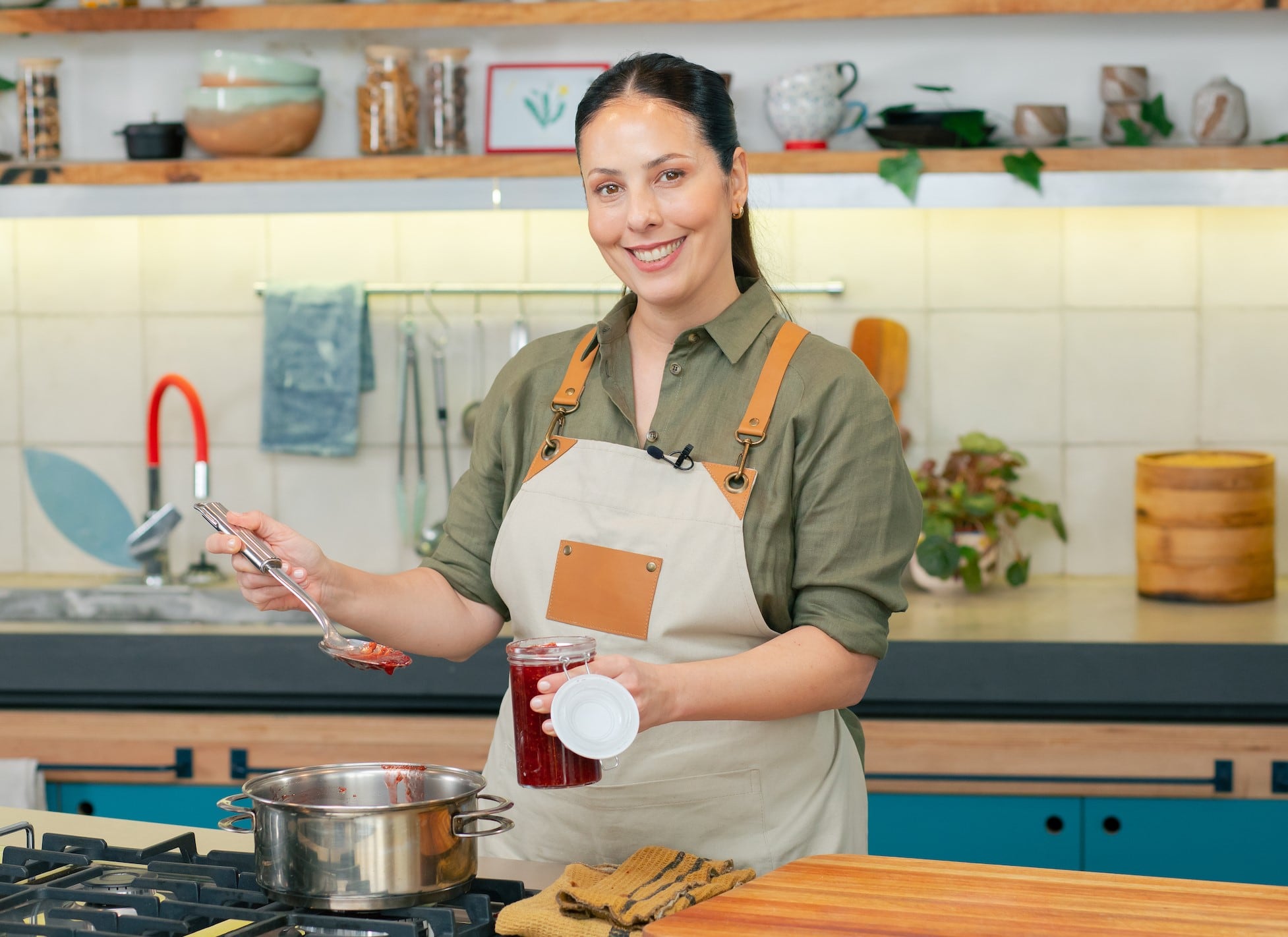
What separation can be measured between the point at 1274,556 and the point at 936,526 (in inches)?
25.6

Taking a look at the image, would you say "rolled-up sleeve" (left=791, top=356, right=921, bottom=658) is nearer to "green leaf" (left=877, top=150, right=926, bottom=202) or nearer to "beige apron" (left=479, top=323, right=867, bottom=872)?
"beige apron" (left=479, top=323, right=867, bottom=872)

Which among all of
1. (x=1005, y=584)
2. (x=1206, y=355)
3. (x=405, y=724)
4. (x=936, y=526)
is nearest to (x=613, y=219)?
(x=405, y=724)

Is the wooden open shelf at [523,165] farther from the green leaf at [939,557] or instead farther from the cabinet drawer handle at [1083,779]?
the cabinet drawer handle at [1083,779]

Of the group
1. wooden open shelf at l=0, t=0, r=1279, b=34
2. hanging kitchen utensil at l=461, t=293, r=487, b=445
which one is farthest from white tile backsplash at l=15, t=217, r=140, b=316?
hanging kitchen utensil at l=461, t=293, r=487, b=445

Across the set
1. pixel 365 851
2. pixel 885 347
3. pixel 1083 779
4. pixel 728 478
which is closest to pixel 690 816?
pixel 728 478

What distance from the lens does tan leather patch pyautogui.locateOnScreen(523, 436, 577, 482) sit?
149cm

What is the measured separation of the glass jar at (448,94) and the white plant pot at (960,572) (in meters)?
1.21

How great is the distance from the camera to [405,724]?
236cm

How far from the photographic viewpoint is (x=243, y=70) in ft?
8.89

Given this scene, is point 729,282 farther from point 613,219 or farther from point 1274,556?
point 1274,556

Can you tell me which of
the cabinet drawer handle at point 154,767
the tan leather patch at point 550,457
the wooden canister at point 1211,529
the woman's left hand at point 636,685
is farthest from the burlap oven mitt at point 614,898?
the wooden canister at point 1211,529

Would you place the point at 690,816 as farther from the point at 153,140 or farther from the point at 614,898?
the point at 153,140

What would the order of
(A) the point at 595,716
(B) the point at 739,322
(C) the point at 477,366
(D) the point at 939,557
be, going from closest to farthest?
(A) the point at 595,716, (B) the point at 739,322, (D) the point at 939,557, (C) the point at 477,366

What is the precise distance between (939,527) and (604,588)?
4.68 feet
